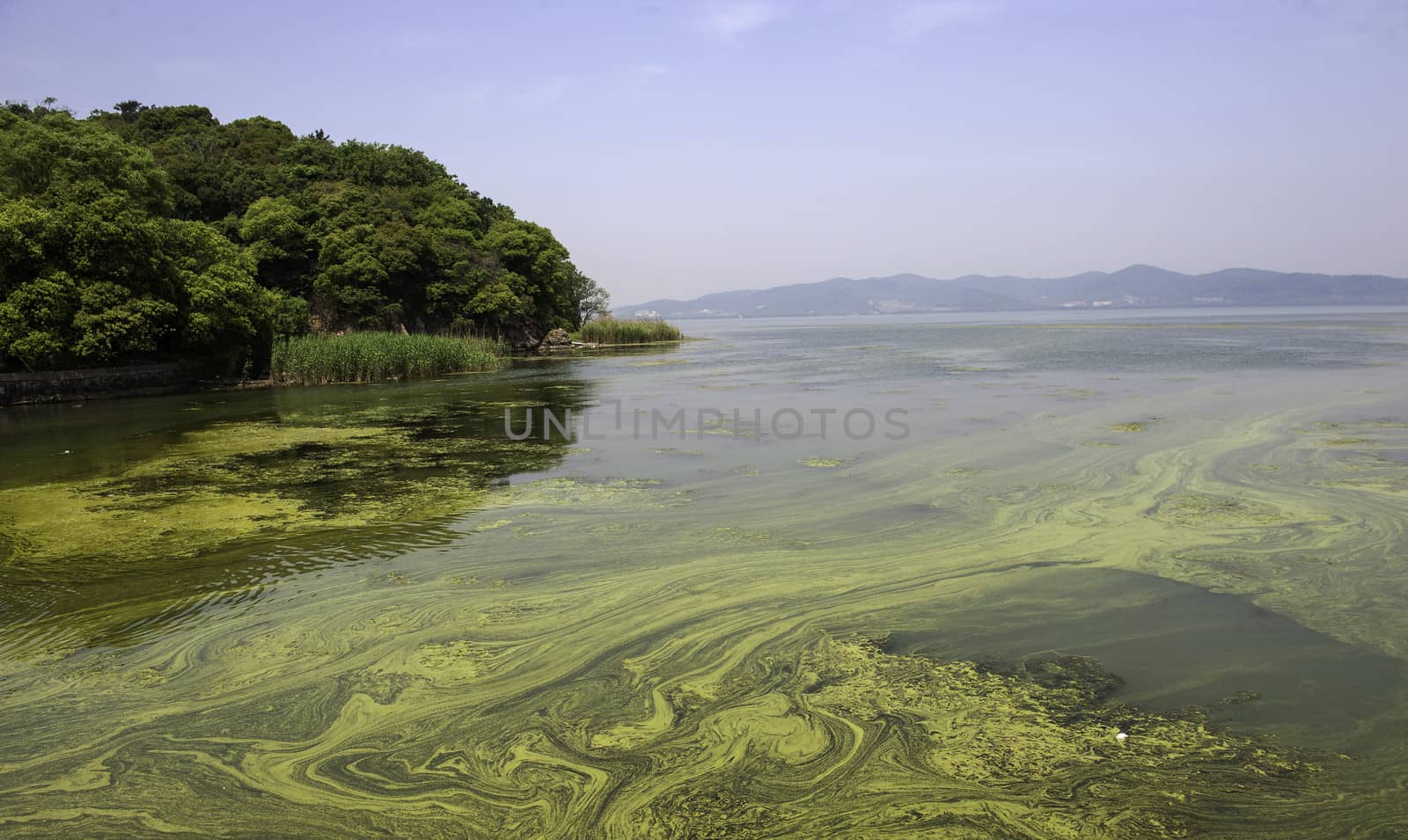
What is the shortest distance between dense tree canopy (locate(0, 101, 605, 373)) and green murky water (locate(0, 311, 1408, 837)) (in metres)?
14.1

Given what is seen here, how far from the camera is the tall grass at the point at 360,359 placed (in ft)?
80.5

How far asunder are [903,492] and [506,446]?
19.3 ft

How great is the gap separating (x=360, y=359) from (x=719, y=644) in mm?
23528

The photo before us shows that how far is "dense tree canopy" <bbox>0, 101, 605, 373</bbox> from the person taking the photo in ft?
Result: 66.5

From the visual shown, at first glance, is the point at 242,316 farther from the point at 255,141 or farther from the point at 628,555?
the point at 255,141

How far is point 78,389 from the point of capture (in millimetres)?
20609

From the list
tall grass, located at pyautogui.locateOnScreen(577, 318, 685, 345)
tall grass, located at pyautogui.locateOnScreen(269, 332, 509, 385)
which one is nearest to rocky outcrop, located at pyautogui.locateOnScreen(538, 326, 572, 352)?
tall grass, located at pyautogui.locateOnScreen(577, 318, 685, 345)

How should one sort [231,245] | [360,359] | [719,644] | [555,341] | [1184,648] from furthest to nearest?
[555,341] < [231,245] < [360,359] < [719,644] < [1184,648]

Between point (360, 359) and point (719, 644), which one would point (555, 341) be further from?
point (719, 644)

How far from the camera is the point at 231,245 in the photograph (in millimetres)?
27141

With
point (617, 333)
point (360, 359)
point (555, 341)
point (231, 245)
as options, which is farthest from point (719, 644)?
point (617, 333)

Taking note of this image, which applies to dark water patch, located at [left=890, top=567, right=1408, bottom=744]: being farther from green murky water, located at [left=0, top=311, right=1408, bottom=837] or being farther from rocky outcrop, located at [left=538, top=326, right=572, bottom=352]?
rocky outcrop, located at [left=538, top=326, right=572, bottom=352]

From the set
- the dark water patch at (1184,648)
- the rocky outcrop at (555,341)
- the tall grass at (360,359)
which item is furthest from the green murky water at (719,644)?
the rocky outcrop at (555,341)

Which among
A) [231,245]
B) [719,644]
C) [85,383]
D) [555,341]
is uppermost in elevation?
[231,245]
